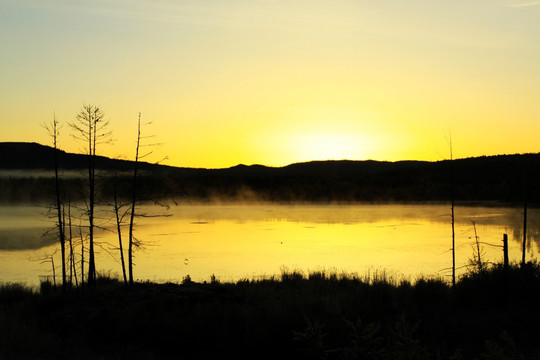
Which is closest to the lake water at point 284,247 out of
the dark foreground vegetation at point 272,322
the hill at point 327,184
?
the dark foreground vegetation at point 272,322

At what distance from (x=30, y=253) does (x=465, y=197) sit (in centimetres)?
5680

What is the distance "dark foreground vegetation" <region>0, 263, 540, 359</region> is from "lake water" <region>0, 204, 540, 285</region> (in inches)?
232

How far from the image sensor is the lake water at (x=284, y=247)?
69.2ft

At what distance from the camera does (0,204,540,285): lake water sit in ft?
69.2

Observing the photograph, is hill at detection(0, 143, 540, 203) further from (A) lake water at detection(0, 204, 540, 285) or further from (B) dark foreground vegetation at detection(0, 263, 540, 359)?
(B) dark foreground vegetation at detection(0, 263, 540, 359)

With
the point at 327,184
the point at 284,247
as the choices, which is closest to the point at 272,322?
the point at 284,247

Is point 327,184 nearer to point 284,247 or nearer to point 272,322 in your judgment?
point 284,247

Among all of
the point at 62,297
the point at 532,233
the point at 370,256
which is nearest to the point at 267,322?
the point at 62,297

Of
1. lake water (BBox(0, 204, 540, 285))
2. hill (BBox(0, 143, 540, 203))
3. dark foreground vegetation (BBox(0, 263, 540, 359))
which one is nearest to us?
dark foreground vegetation (BBox(0, 263, 540, 359))

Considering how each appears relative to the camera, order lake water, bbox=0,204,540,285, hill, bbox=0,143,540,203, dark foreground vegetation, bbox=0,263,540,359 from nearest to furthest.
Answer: dark foreground vegetation, bbox=0,263,540,359 → lake water, bbox=0,204,540,285 → hill, bbox=0,143,540,203

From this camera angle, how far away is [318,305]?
11.6m

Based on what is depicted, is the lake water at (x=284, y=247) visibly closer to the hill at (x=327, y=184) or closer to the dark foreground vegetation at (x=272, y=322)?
the dark foreground vegetation at (x=272, y=322)

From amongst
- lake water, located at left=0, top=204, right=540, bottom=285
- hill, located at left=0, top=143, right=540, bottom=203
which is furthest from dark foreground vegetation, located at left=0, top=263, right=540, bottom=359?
hill, located at left=0, top=143, right=540, bottom=203

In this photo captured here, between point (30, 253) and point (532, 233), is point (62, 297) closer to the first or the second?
point (30, 253)
